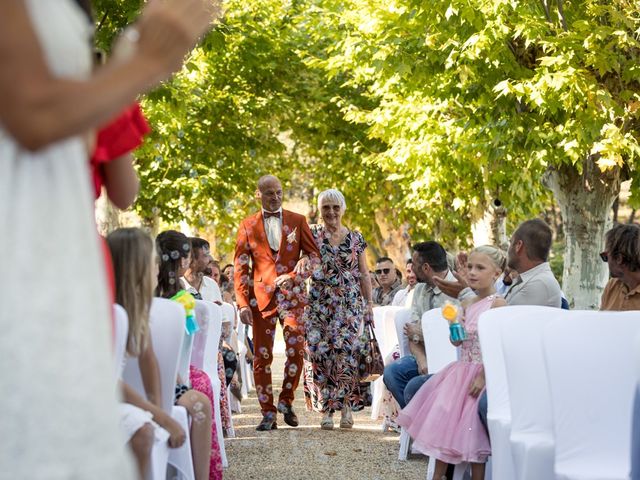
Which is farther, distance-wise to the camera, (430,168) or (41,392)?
(430,168)

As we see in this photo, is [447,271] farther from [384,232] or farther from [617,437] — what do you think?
[384,232]

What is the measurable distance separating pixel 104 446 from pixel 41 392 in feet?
0.41

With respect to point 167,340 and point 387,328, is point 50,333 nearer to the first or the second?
point 167,340

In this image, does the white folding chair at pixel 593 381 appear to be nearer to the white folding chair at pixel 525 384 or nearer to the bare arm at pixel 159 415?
the white folding chair at pixel 525 384

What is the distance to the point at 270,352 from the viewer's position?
11.1 meters

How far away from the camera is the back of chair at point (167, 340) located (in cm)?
533

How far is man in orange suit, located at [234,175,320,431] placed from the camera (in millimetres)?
11016

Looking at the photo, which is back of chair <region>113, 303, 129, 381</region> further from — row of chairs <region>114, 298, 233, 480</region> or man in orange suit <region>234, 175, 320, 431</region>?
man in orange suit <region>234, 175, 320, 431</region>

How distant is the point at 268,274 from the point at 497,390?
15.6 ft

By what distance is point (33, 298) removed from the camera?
5.93ft

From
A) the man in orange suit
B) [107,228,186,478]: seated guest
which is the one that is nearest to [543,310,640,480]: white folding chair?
[107,228,186,478]: seated guest

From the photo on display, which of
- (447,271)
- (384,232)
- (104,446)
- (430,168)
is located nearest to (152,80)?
(104,446)

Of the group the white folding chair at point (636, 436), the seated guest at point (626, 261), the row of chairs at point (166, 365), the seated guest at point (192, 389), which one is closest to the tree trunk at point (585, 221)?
the seated guest at point (192, 389)

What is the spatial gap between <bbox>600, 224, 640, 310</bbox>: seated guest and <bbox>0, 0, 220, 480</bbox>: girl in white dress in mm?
4903
